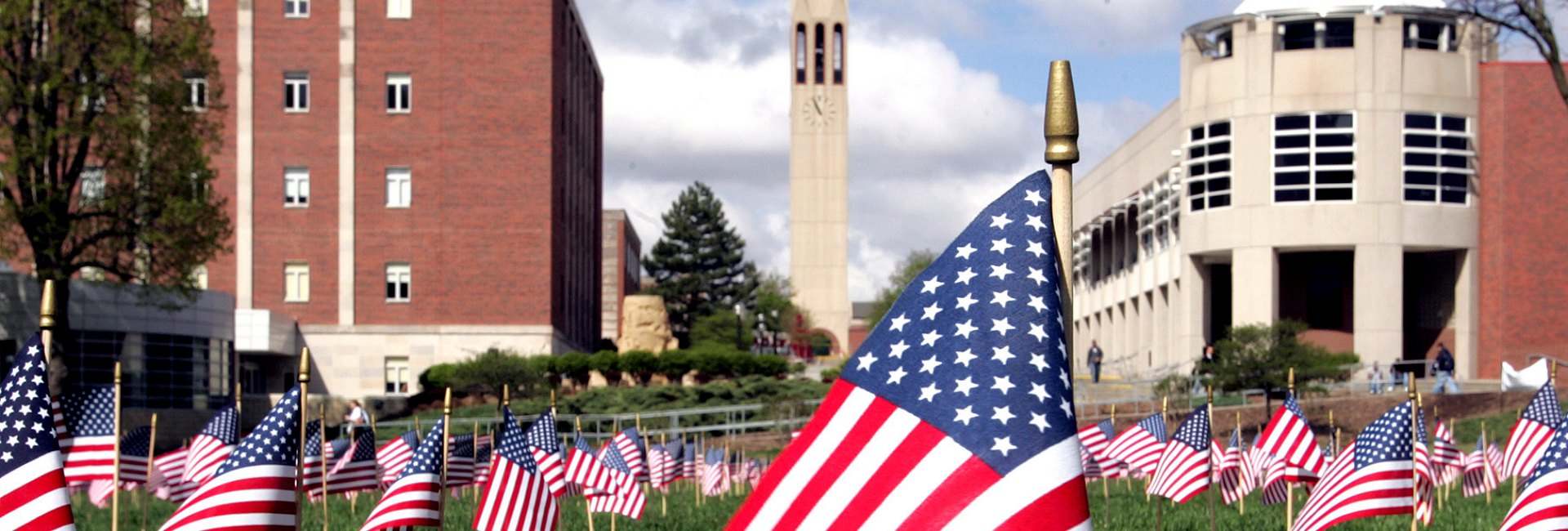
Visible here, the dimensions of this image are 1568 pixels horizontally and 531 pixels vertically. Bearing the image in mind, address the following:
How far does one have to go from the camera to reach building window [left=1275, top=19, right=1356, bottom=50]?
2584 inches

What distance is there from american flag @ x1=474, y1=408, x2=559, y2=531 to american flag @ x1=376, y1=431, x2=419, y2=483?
326 inches

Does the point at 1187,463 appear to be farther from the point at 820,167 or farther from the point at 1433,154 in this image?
the point at 820,167

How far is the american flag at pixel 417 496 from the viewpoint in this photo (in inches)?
563

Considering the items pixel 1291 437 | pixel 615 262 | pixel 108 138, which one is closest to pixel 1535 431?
pixel 1291 437

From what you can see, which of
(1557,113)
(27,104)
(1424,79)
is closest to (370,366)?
(27,104)

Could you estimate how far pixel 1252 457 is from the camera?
28094mm

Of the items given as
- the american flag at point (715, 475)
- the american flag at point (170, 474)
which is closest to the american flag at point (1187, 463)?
the american flag at point (170, 474)

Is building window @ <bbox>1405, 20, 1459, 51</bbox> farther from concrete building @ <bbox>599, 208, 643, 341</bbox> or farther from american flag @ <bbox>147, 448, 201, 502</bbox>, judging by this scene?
concrete building @ <bbox>599, 208, 643, 341</bbox>

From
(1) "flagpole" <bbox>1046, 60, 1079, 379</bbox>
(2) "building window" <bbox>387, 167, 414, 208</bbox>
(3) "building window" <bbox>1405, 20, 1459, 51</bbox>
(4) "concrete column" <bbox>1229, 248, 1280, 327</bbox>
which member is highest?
(3) "building window" <bbox>1405, 20, 1459, 51</bbox>

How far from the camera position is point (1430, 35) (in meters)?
66.4

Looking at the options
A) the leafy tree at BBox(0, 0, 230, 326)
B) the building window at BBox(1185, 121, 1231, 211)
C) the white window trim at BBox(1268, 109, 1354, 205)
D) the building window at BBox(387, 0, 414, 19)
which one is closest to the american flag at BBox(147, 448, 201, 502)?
the leafy tree at BBox(0, 0, 230, 326)

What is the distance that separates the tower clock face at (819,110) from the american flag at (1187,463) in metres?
102

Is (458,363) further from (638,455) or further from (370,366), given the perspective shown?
(638,455)

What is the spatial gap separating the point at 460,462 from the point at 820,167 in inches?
3908
